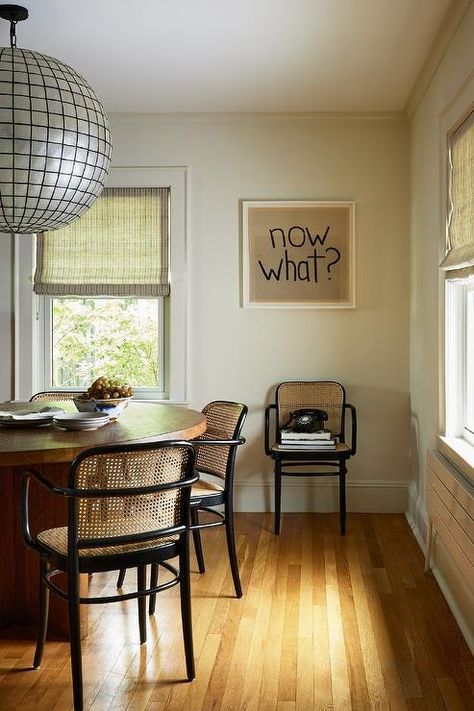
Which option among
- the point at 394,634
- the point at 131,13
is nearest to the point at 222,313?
the point at 131,13

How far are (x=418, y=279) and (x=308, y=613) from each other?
85.3 inches

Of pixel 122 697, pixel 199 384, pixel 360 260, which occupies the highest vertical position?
pixel 360 260

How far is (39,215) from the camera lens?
10.1 ft

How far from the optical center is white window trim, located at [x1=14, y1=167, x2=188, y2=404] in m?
5.19

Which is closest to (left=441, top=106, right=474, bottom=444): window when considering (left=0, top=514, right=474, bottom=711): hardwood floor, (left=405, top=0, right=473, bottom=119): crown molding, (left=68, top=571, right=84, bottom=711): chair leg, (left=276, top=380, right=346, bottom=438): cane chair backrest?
(left=405, top=0, right=473, bottom=119): crown molding

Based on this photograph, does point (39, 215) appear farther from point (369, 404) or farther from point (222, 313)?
point (369, 404)

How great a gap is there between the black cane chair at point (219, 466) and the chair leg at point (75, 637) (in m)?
0.86

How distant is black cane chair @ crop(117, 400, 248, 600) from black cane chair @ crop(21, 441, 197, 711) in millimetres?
760

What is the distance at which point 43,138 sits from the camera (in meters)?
2.88

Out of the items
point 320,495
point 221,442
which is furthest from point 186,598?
point 320,495

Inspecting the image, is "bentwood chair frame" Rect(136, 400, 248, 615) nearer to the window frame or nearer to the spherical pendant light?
the spherical pendant light

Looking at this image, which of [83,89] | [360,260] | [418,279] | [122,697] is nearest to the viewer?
[122,697]

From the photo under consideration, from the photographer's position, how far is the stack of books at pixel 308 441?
4.78m

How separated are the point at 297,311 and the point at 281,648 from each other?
2539mm
